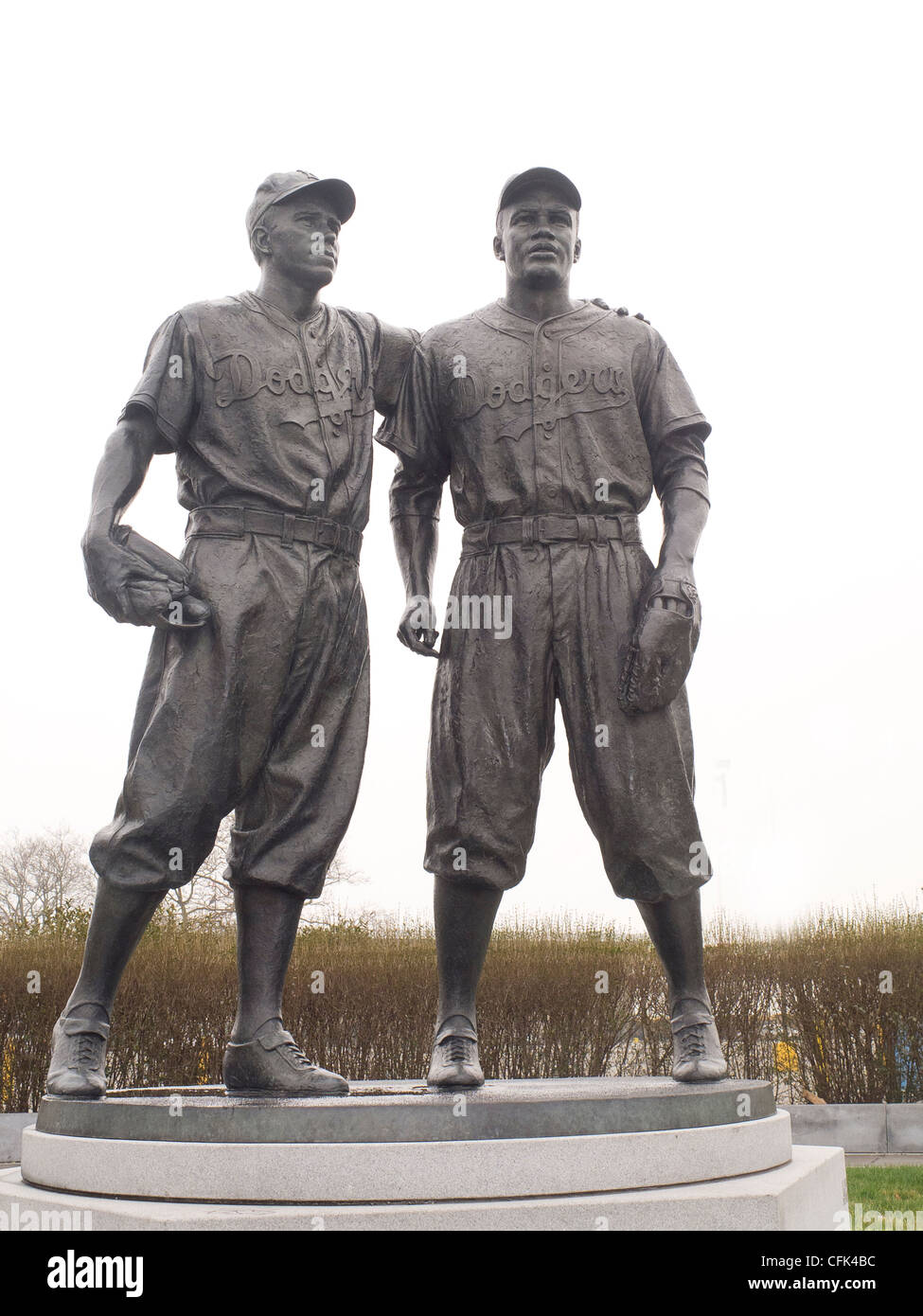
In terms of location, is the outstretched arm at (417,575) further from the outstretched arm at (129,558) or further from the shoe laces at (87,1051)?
the shoe laces at (87,1051)

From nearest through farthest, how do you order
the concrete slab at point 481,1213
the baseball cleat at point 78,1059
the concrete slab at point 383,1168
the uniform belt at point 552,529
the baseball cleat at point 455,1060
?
the concrete slab at point 481,1213 < the concrete slab at point 383,1168 < the baseball cleat at point 78,1059 < the baseball cleat at point 455,1060 < the uniform belt at point 552,529

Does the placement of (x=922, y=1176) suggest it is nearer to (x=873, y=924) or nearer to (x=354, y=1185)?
(x=873, y=924)

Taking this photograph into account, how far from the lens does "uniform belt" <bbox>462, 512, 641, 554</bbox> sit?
468 cm

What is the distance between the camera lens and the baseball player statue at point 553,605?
14.9 ft

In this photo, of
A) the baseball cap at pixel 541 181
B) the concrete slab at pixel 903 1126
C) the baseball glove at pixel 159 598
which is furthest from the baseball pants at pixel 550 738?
the concrete slab at pixel 903 1126

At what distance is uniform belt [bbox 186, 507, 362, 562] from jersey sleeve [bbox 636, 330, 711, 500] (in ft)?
3.92

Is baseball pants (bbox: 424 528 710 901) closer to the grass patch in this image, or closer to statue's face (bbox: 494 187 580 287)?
statue's face (bbox: 494 187 580 287)

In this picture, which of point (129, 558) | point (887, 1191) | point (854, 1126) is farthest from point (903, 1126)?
point (129, 558)

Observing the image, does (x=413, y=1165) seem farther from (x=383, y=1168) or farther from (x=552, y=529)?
(x=552, y=529)

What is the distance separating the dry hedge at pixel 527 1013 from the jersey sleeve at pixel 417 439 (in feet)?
18.9

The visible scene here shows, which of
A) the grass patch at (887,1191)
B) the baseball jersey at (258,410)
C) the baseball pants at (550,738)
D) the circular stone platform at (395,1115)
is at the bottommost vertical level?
the grass patch at (887,1191)

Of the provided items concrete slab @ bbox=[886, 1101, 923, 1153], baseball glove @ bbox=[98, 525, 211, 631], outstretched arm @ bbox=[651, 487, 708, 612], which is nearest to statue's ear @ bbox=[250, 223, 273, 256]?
baseball glove @ bbox=[98, 525, 211, 631]

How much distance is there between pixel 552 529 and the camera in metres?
4.68
